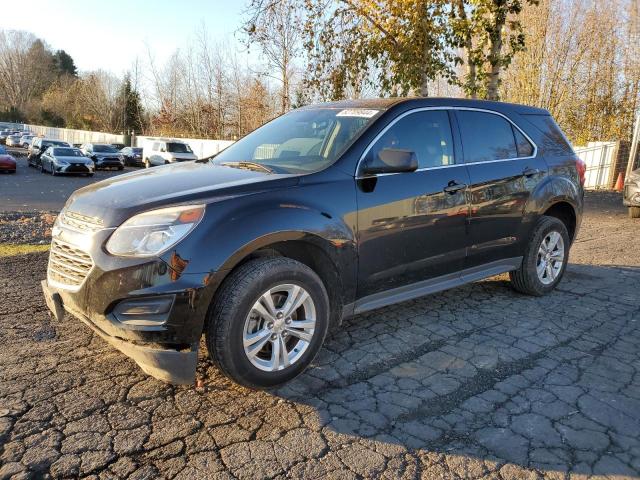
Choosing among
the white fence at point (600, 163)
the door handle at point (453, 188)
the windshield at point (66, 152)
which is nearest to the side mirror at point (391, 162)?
the door handle at point (453, 188)

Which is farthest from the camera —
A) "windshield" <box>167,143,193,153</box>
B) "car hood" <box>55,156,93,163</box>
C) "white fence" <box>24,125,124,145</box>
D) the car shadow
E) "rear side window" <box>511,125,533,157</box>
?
"white fence" <box>24,125,124,145</box>

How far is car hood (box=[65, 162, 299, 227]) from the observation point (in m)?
2.97

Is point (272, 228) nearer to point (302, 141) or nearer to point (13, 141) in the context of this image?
point (302, 141)

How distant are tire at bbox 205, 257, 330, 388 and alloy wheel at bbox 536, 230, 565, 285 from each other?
297cm

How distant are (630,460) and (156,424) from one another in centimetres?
254

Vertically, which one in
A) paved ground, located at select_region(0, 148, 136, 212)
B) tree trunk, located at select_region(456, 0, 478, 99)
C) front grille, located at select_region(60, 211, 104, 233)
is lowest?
paved ground, located at select_region(0, 148, 136, 212)

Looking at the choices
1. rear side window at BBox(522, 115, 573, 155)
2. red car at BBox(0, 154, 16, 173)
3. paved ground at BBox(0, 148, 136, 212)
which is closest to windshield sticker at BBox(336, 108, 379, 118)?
rear side window at BBox(522, 115, 573, 155)

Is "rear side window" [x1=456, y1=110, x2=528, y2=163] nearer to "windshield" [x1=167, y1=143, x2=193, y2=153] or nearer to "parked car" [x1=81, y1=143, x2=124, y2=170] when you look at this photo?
"windshield" [x1=167, y1=143, x2=193, y2=153]

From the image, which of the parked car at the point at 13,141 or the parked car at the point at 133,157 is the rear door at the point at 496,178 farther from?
the parked car at the point at 13,141

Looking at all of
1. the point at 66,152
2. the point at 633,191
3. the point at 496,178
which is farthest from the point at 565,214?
the point at 66,152

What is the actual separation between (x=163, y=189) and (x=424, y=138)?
2.15 meters

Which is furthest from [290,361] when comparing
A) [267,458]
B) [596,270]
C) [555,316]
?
[596,270]

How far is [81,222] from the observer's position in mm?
3143

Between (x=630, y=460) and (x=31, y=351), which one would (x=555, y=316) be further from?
(x=31, y=351)
